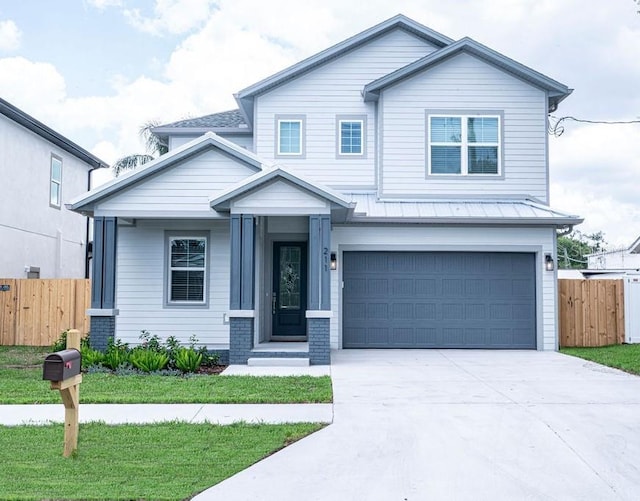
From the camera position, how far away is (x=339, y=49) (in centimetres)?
1585

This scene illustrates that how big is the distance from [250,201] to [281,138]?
14.2 feet

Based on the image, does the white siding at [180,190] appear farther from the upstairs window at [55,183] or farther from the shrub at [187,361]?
the upstairs window at [55,183]

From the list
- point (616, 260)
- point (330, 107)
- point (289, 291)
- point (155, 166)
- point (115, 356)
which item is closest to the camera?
point (115, 356)

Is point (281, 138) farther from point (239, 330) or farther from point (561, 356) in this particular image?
point (561, 356)

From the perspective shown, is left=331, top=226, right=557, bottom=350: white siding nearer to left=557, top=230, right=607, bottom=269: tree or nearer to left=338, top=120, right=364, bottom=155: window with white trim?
left=338, top=120, right=364, bottom=155: window with white trim

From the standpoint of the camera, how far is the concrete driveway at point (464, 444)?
5.14m

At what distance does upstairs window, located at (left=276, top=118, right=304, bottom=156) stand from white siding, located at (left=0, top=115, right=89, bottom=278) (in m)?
7.68

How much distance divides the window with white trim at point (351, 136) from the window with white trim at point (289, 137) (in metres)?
1.03

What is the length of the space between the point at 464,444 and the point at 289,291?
8830 millimetres

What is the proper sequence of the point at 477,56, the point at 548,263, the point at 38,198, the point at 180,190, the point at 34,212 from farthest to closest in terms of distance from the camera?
the point at 38,198 → the point at 34,212 → the point at 477,56 → the point at 548,263 → the point at 180,190

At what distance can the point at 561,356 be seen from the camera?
13.5 m

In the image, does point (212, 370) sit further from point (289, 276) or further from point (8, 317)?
point (8, 317)

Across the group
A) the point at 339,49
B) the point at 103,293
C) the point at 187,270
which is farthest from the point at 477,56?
the point at 103,293

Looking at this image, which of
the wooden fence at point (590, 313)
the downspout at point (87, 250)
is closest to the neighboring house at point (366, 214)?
the wooden fence at point (590, 313)
